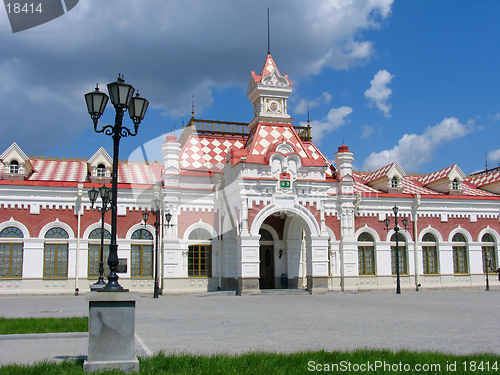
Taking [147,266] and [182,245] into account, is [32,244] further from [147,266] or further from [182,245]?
[182,245]

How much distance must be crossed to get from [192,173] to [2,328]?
18.2 m

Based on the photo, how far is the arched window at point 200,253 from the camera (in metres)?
27.2

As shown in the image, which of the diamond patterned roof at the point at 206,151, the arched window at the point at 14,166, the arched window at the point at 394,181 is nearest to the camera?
the arched window at the point at 14,166

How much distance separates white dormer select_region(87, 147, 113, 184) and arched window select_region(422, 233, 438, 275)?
20158 millimetres

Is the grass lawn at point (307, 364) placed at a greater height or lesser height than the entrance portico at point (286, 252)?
lesser

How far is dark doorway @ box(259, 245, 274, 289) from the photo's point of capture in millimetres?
29000

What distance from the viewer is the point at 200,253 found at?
27.3m

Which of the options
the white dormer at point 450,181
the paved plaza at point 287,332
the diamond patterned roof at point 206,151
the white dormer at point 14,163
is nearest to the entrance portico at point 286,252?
the diamond patterned roof at point 206,151

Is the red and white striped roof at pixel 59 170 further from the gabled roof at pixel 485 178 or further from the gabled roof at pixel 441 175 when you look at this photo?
the gabled roof at pixel 485 178

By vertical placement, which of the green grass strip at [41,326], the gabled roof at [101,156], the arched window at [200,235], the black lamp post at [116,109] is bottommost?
the green grass strip at [41,326]

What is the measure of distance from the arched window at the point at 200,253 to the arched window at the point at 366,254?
9273 millimetres

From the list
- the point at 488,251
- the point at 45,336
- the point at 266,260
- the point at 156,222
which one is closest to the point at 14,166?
the point at 156,222

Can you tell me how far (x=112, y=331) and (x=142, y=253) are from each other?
20021 mm

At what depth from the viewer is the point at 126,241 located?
26562mm
